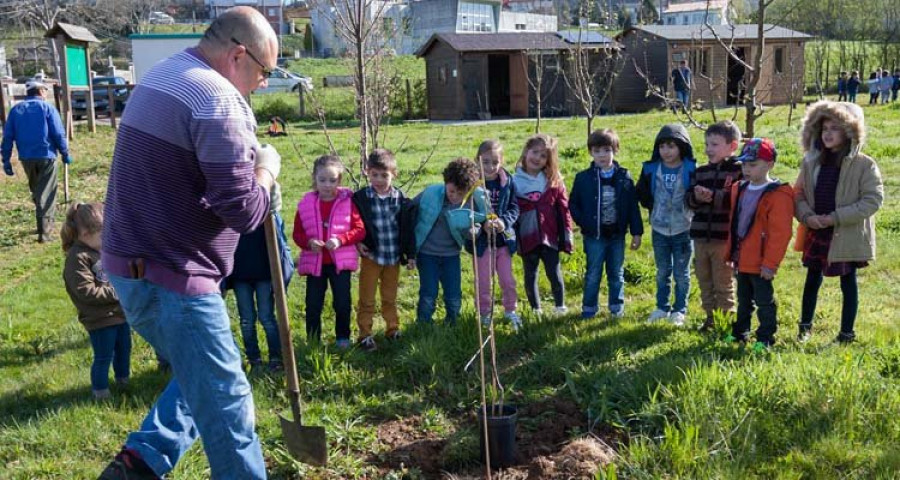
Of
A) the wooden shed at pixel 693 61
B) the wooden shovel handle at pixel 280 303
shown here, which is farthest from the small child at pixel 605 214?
the wooden shed at pixel 693 61

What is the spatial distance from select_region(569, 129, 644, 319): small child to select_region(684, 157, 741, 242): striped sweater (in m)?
0.54

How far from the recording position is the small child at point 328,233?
5383mm

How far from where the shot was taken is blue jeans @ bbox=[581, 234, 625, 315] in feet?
20.0

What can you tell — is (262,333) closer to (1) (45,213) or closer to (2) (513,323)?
(2) (513,323)

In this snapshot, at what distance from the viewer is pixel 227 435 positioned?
2.91 m

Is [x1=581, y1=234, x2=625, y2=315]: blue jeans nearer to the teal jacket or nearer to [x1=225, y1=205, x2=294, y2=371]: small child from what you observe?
the teal jacket

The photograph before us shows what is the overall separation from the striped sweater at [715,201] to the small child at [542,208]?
→ 988mm

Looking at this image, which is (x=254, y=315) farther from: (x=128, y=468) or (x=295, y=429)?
(x=128, y=468)

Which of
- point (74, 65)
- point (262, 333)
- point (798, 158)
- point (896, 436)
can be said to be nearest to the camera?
point (896, 436)

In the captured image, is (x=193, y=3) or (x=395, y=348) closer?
(x=395, y=348)

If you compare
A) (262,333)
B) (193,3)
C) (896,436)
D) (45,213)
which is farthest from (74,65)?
(193,3)

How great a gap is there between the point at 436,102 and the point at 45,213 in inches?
889

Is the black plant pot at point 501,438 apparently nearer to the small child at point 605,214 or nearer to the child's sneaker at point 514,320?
the child's sneaker at point 514,320

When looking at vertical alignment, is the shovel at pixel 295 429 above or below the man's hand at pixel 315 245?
below
